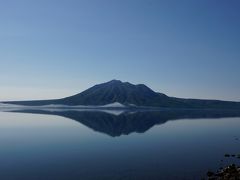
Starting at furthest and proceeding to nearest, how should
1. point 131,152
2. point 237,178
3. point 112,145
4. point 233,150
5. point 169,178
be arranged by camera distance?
point 112,145
point 233,150
point 131,152
point 169,178
point 237,178

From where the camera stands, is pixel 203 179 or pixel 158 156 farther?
pixel 158 156

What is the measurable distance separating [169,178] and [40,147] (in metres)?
23.4

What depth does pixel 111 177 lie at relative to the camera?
2930cm

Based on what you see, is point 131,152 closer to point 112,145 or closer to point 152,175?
point 112,145

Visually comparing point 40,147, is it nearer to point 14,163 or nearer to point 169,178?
point 14,163

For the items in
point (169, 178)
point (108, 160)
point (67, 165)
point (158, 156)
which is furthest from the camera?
point (158, 156)

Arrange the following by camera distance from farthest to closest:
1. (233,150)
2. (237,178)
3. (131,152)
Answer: (233,150) < (131,152) < (237,178)

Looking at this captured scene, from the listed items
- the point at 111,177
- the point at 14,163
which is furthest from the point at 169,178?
the point at 14,163

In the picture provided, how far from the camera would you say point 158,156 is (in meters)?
40.8

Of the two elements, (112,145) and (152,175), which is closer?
(152,175)

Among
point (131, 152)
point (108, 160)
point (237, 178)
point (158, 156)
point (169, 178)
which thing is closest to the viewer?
point (237, 178)

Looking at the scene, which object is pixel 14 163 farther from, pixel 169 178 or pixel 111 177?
pixel 169 178

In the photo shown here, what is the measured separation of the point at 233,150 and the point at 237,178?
2018cm

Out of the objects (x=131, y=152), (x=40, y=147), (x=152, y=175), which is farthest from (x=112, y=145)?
(x=152, y=175)
